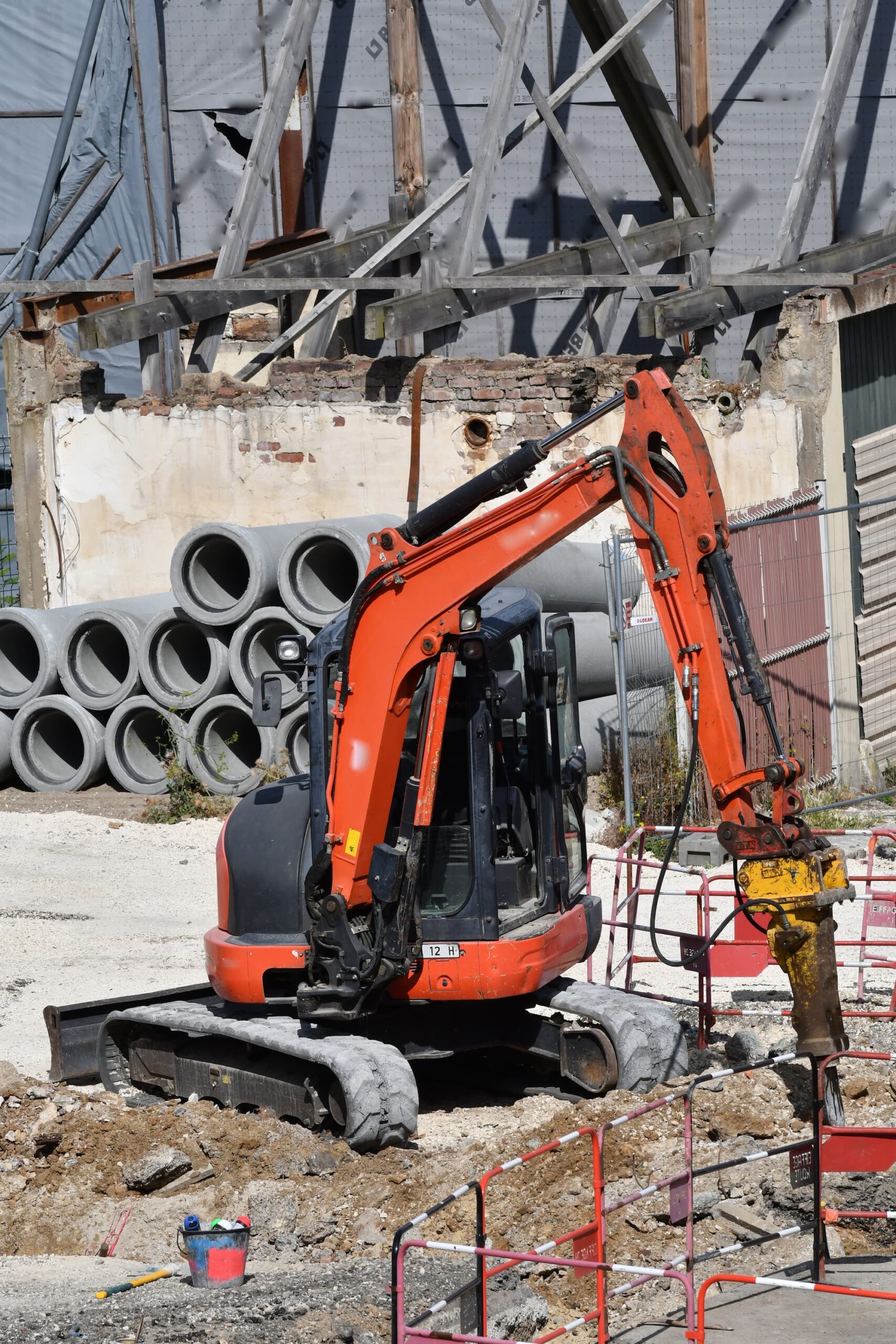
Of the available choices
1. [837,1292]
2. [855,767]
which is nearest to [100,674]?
[855,767]

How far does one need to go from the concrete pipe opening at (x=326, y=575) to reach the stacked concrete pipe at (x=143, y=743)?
1.64 m

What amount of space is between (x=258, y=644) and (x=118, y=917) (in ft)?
10.4

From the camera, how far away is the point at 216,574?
14.7 metres

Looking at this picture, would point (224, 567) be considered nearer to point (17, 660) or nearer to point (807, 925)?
point (17, 660)

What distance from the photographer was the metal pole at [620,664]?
43.0 ft

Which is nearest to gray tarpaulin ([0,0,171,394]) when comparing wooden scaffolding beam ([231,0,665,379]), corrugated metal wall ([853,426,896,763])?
wooden scaffolding beam ([231,0,665,379])

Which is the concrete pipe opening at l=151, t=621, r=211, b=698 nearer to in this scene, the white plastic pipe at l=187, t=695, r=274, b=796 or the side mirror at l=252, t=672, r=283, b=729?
the white plastic pipe at l=187, t=695, r=274, b=796

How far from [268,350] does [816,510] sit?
5.85 meters

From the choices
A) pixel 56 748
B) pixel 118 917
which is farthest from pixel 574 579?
pixel 56 748

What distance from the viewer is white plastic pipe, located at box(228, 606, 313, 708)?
13836mm

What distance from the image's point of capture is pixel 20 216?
2038cm

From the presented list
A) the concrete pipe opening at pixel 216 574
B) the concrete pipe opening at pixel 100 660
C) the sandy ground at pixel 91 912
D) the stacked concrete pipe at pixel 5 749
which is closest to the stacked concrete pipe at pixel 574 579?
the concrete pipe opening at pixel 216 574

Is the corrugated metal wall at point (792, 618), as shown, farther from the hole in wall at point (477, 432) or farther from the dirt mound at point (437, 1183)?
the dirt mound at point (437, 1183)

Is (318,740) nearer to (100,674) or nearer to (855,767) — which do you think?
(100,674)
